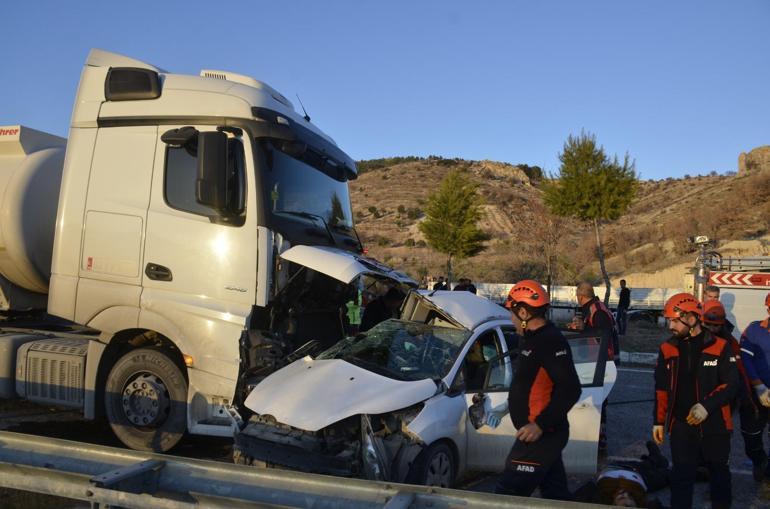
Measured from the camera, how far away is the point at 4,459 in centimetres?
273

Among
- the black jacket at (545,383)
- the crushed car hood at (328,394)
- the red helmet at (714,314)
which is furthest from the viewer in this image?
the red helmet at (714,314)

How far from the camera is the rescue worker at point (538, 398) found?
367 cm

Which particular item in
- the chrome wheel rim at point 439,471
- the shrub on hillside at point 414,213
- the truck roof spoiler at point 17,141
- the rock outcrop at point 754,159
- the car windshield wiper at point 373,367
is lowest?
the chrome wheel rim at point 439,471

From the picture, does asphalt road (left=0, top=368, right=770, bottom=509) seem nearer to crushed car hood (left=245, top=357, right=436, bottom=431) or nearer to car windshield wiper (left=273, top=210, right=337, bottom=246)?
crushed car hood (left=245, top=357, right=436, bottom=431)

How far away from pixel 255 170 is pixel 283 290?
1.15 metres

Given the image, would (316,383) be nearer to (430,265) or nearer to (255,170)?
(255,170)

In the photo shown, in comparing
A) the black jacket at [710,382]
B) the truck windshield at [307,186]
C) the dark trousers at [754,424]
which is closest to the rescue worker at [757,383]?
the dark trousers at [754,424]

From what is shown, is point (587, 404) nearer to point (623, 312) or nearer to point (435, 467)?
point (435, 467)

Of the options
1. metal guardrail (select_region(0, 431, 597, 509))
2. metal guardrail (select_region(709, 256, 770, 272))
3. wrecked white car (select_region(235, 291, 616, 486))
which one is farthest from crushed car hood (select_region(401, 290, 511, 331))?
metal guardrail (select_region(709, 256, 770, 272))

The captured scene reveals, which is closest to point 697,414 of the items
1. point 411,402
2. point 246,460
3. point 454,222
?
point 411,402

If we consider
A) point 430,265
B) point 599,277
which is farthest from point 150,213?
point 430,265

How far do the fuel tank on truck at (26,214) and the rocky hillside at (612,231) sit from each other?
24.5 metres

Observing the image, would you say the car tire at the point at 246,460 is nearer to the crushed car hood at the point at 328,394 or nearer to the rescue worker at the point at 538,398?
the crushed car hood at the point at 328,394

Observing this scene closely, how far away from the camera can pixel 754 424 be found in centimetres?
595
